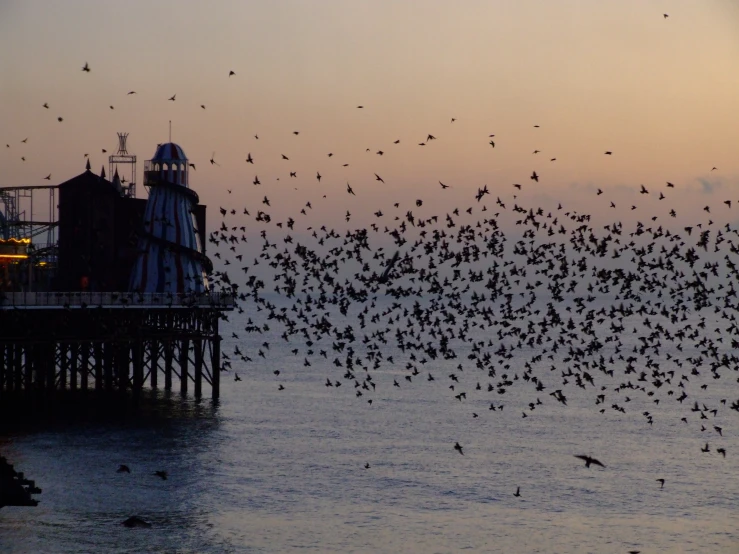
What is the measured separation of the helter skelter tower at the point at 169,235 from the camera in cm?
8331

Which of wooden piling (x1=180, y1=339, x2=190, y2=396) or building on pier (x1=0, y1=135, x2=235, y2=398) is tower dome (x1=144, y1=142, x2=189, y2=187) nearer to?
building on pier (x1=0, y1=135, x2=235, y2=398)

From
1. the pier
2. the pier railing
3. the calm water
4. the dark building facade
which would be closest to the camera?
the calm water

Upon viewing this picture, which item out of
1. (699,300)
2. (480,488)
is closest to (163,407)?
(480,488)

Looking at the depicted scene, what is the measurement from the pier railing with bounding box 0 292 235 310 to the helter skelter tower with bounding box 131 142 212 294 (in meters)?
3.74

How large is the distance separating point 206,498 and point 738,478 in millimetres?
29850

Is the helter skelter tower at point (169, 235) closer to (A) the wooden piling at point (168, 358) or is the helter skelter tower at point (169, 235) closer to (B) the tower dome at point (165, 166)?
(B) the tower dome at point (165, 166)

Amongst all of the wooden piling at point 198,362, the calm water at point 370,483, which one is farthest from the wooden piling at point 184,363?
the calm water at point 370,483

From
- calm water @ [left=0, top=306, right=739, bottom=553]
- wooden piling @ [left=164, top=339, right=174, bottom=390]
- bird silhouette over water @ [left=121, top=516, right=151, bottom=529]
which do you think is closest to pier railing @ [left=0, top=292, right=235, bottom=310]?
wooden piling @ [left=164, top=339, right=174, bottom=390]

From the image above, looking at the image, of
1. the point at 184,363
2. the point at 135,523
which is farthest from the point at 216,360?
the point at 135,523

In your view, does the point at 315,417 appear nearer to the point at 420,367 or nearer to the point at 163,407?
the point at 163,407

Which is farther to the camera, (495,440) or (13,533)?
(495,440)

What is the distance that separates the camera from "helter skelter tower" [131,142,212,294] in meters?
83.3

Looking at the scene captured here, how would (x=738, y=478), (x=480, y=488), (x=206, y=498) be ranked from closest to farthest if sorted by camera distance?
(x=206, y=498), (x=480, y=488), (x=738, y=478)

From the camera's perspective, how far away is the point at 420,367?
5773 inches
